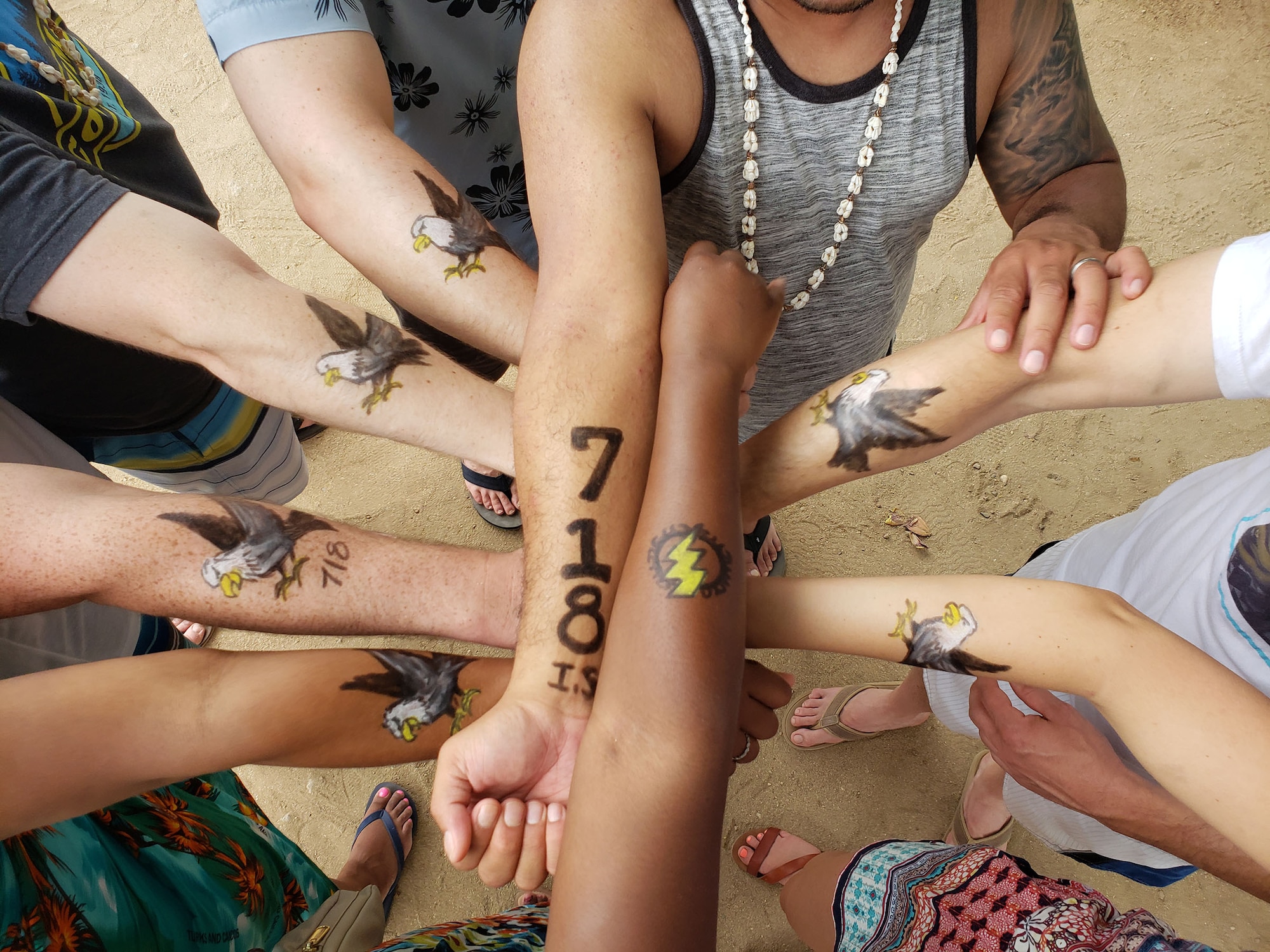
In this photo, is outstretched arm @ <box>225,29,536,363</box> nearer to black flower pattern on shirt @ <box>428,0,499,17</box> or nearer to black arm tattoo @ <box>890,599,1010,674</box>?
black flower pattern on shirt @ <box>428,0,499,17</box>

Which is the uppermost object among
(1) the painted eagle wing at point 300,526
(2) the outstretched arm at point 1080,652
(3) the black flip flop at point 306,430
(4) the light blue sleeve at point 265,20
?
(4) the light blue sleeve at point 265,20

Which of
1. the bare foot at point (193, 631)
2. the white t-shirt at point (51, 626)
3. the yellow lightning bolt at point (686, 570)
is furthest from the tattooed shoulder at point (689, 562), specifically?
the bare foot at point (193, 631)

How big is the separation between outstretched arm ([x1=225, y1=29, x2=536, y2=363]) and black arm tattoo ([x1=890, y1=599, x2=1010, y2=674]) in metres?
0.80

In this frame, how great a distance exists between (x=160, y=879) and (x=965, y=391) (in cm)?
166

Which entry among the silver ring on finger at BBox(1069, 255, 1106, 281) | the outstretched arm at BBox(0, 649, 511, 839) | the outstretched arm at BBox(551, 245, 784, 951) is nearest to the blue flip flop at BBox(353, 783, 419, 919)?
the outstretched arm at BBox(0, 649, 511, 839)

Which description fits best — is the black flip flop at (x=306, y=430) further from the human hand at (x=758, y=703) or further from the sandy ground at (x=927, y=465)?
the human hand at (x=758, y=703)

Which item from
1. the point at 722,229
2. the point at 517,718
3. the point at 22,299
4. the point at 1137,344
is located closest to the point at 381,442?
the point at 22,299

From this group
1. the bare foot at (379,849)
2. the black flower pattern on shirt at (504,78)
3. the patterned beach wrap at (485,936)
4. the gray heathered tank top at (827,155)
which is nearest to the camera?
the gray heathered tank top at (827,155)

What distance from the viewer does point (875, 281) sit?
1.52 m

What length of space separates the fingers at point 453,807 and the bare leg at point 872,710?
4.88ft

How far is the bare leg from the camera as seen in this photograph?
7.14 feet

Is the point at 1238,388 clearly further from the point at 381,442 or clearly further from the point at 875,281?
the point at 381,442

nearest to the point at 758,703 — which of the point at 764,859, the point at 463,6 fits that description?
the point at 764,859

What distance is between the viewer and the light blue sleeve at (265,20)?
125 cm
